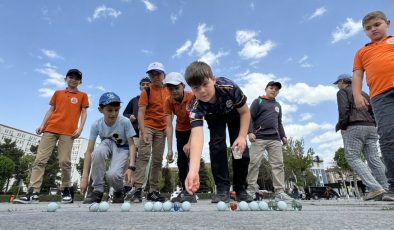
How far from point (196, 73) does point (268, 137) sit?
386 centimetres

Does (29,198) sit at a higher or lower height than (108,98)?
lower

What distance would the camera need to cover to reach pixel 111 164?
198 inches

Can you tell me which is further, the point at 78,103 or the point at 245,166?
the point at 78,103

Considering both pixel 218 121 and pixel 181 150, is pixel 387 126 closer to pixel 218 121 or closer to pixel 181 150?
pixel 218 121

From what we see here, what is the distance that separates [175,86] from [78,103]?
2689mm

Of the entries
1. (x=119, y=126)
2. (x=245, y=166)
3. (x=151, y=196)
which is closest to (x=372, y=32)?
(x=245, y=166)

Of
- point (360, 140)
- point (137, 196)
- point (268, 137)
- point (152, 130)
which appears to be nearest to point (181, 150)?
point (152, 130)

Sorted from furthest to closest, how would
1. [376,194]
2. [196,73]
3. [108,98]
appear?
[108,98], [376,194], [196,73]

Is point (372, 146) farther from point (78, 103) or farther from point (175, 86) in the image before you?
point (78, 103)

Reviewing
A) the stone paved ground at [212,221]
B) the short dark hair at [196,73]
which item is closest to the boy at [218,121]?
the short dark hair at [196,73]

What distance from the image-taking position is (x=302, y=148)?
34531mm

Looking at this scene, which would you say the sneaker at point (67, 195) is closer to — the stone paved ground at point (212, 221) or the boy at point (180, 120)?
the boy at point (180, 120)

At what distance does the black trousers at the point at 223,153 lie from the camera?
4.19 m

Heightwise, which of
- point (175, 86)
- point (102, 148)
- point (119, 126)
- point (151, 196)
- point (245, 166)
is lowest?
point (151, 196)
